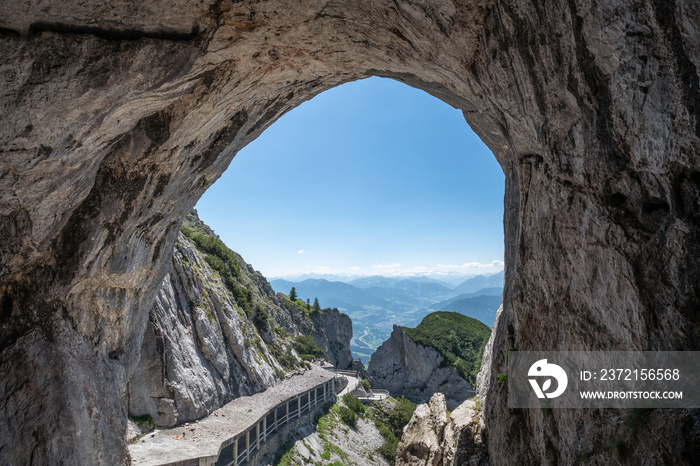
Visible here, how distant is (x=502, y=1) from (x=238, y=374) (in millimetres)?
32516

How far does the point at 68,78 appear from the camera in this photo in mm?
6387

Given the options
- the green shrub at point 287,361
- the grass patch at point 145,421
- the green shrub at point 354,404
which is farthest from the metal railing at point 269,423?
the green shrub at point 287,361

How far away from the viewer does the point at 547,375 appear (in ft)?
23.2

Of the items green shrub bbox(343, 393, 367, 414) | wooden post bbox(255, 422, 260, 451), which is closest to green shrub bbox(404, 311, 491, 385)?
green shrub bbox(343, 393, 367, 414)

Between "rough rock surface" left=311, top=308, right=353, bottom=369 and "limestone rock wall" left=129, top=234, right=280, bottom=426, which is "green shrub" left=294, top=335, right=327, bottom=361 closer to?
"rough rock surface" left=311, top=308, right=353, bottom=369

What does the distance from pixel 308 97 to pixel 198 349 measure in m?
22.7

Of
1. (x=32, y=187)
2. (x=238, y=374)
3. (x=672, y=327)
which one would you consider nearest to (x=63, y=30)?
(x=32, y=187)

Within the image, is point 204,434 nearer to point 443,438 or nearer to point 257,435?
point 257,435

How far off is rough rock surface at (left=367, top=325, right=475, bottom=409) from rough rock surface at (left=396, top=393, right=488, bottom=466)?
3873 centimetres

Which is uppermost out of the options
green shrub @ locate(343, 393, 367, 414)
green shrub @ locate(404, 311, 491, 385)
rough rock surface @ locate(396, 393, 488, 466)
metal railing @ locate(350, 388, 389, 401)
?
rough rock surface @ locate(396, 393, 488, 466)

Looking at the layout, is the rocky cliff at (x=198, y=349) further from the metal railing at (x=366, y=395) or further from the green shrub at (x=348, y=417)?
the metal railing at (x=366, y=395)

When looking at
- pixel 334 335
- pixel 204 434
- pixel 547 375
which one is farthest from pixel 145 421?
pixel 334 335

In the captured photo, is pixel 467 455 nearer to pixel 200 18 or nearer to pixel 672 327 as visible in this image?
pixel 672 327

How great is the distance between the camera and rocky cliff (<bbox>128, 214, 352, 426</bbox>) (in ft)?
70.8
